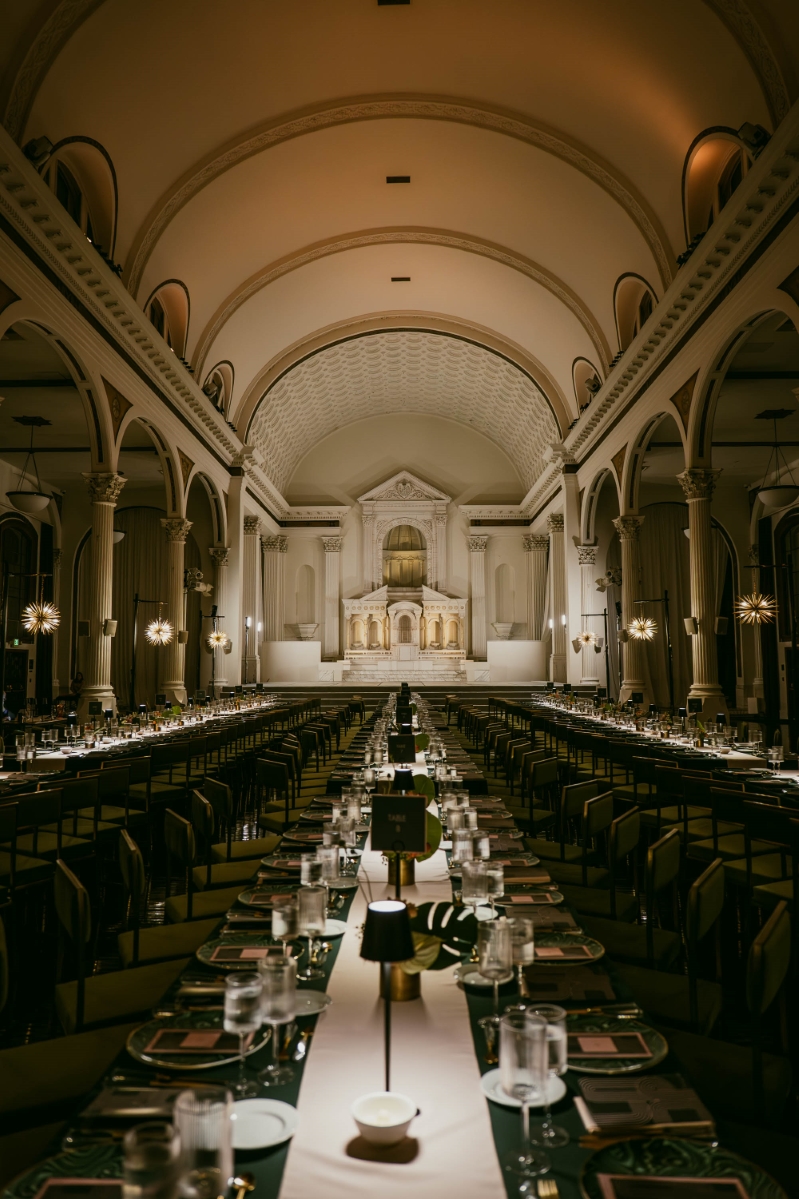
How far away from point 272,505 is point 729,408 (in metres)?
16.3

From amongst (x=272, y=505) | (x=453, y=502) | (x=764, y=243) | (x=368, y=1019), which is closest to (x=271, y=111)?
(x=764, y=243)

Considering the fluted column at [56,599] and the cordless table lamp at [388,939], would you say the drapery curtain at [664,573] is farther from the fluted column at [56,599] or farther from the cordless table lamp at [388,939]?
the cordless table lamp at [388,939]

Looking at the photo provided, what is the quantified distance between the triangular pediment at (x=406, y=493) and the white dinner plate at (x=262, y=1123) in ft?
102

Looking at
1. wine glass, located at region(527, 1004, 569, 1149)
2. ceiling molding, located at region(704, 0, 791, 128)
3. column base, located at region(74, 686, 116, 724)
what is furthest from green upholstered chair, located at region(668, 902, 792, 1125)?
column base, located at region(74, 686, 116, 724)

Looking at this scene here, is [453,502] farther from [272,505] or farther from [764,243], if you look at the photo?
[764,243]

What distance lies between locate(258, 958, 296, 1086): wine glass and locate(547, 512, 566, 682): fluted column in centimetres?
2262

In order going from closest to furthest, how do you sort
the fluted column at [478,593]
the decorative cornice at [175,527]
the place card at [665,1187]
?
the place card at [665,1187], the decorative cornice at [175,527], the fluted column at [478,593]

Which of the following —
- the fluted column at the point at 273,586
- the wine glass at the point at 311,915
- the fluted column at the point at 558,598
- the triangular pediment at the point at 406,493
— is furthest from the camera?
the triangular pediment at the point at 406,493

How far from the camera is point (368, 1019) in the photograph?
2.35 metres

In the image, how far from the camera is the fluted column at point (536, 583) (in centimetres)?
3097

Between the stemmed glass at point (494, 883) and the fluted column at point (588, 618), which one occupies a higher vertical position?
the fluted column at point (588, 618)

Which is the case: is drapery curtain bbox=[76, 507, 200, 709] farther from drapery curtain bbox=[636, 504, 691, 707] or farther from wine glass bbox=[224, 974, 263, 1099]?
wine glass bbox=[224, 974, 263, 1099]

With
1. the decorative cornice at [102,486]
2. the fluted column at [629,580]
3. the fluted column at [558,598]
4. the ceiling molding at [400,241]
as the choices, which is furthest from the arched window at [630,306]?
the decorative cornice at [102,486]

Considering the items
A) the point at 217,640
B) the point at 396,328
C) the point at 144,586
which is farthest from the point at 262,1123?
the point at 144,586
